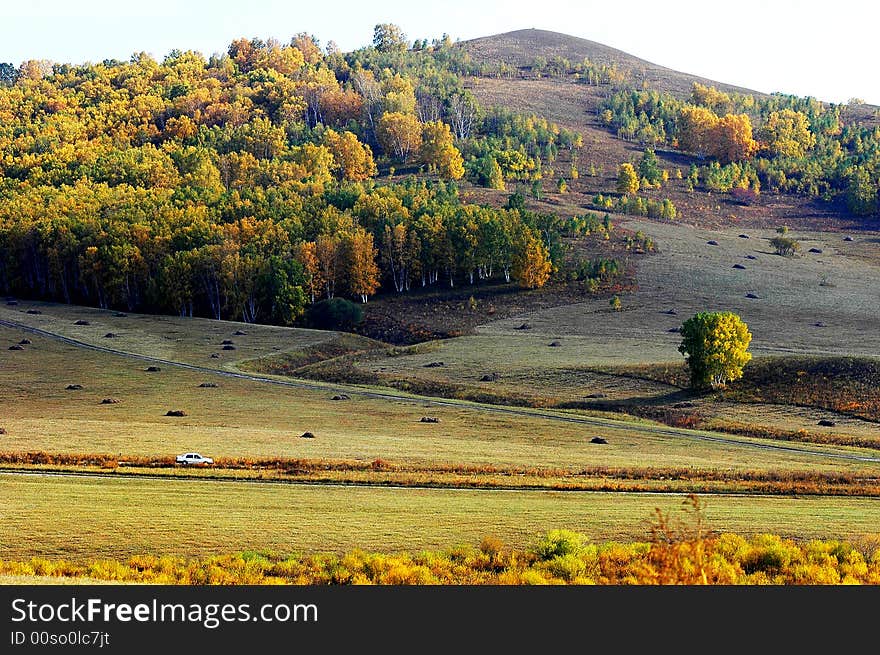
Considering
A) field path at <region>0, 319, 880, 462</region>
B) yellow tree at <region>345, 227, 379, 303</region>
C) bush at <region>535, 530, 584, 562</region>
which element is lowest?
field path at <region>0, 319, 880, 462</region>

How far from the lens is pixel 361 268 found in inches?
5748

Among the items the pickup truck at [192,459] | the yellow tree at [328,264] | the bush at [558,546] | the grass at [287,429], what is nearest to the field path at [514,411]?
the grass at [287,429]

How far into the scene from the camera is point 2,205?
558 ft

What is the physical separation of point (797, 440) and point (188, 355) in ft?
233

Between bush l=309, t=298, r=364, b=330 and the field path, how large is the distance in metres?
31.1

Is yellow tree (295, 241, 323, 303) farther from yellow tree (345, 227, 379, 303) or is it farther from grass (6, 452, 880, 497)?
grass (6, 452, 880, 497)

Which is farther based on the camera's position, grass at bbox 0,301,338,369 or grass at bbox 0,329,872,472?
grass at bbox 0,301,338,369

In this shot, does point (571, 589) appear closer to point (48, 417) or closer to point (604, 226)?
point (48, 417)

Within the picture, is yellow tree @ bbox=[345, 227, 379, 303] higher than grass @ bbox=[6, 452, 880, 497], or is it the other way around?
yellow tree @ bbox=[345, 227, 379, 303]

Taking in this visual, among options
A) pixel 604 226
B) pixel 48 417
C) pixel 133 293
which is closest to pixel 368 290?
pixel 133 293

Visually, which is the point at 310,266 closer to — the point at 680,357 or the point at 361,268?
the point at 361,268

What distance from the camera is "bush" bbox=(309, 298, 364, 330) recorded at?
13338 centimetres

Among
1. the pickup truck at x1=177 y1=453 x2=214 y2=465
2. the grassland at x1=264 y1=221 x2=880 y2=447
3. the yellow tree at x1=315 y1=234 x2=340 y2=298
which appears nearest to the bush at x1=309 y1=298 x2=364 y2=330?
the yellow tree at x1=315 y1=234 x2=340 y2=298

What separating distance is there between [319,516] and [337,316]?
91.3m
